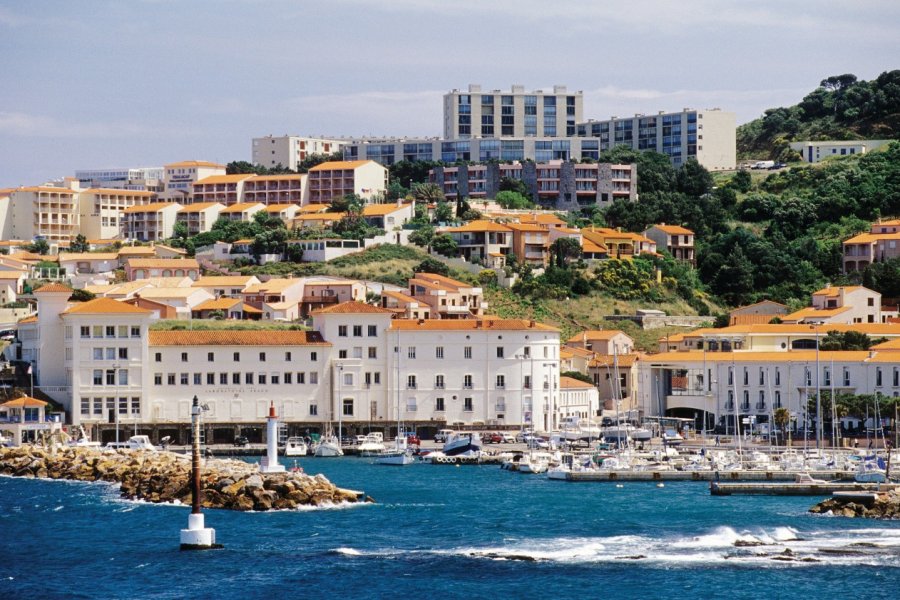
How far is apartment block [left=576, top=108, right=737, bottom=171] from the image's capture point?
154250 millimetres

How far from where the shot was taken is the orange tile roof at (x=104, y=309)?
84312 millimetres

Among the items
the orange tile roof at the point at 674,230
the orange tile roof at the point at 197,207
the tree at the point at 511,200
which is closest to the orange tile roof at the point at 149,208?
the orange tile roof at the point at 197,207

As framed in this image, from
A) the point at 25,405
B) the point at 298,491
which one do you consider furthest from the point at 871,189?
the point at 298,491

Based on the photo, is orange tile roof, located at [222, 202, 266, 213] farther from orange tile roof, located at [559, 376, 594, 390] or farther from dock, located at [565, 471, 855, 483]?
dock, located at [565, 471, 855, 483]

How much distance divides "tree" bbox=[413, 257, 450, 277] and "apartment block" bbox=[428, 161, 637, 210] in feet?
74.7

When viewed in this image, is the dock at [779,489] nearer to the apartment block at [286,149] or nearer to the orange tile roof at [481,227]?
the orange tile roof at [481,227]

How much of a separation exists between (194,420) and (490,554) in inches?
384

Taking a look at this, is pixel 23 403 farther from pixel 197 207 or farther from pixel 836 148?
pixel 836 148

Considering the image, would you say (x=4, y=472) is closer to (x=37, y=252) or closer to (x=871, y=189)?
(x=37, y=252)

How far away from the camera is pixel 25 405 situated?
8256cm

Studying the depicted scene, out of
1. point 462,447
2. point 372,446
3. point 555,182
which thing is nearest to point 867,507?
point 462,447

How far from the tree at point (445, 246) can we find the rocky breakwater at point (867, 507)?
58.8m

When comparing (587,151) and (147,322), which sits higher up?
(587,151)

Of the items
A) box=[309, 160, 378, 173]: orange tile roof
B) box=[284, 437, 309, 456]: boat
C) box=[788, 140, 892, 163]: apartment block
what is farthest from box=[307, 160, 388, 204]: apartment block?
box=[284, 437, 309, 456]: boat
